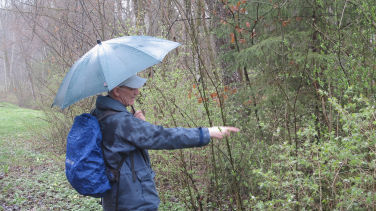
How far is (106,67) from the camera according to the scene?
85.6 inches

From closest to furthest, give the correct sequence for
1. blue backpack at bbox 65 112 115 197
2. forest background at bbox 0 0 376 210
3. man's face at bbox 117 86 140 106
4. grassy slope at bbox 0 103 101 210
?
blue backpack at bbox 65 112 115 197 → man's face at bbox 117 86 140 106 → forest background at bbox 0 0 376 210 → grassy slope at bbox 0 103 101 210

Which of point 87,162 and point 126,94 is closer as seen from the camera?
point 87,162

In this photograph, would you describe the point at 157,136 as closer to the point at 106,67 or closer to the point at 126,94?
the point at 126,94

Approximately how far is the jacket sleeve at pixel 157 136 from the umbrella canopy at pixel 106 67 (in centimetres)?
29

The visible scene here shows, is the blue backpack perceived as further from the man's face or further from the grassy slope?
the grassy slope

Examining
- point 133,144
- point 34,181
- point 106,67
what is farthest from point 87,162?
point 34,181

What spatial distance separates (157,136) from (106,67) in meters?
0.56

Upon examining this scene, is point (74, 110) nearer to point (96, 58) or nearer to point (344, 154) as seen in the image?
point (96, 58)

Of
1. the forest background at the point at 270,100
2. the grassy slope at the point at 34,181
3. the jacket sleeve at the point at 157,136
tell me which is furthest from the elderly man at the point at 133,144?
the grassy slope at the point at 34,181

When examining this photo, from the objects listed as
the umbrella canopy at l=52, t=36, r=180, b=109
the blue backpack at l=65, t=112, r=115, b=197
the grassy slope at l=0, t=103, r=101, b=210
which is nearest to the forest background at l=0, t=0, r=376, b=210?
the umbrella canopy at l=52, t=36, r=180, b=109

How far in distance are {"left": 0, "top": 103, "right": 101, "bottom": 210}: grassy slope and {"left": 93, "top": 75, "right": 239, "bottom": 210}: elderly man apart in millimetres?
3862

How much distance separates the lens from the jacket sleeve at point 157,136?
6.95ft

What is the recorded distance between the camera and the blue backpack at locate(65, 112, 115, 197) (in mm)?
2057

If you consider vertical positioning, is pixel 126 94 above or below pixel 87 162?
above
